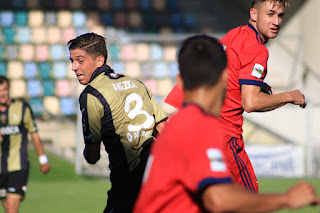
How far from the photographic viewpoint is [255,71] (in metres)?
4.20

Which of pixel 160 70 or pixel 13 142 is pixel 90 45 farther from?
pixel 160 70

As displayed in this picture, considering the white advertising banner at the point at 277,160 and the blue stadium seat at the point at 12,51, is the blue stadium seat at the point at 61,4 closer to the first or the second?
the blue stadium seat at the point at 12,51

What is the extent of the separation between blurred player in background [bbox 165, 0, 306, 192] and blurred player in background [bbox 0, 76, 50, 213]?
395 centimetres

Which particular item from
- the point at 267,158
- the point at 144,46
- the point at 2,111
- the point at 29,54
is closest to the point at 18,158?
the point at 2,111

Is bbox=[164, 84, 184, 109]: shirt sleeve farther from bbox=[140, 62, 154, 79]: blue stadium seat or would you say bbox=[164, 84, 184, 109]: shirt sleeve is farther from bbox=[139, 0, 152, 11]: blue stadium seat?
bbox=[139, 0, 152, 11]: blue stadium seat

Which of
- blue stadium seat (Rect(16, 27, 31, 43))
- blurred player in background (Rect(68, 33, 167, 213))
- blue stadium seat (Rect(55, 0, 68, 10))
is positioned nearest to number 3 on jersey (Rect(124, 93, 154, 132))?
blurred player in background (Rect(68, 33, 167, 213))

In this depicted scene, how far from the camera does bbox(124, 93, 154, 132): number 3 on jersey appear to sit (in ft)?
15.3

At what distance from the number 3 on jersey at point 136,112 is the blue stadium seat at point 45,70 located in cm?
1454

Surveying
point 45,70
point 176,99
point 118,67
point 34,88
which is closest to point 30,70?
point 45,70

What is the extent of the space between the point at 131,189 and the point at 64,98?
14.1 meters

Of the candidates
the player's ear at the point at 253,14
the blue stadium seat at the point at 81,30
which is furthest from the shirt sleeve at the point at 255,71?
the blue stadium seat at the point at 81,30

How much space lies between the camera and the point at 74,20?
20.2 meters

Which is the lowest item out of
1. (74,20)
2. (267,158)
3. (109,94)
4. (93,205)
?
(267,158)

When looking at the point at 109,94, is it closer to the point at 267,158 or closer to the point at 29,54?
the point at 267,158
